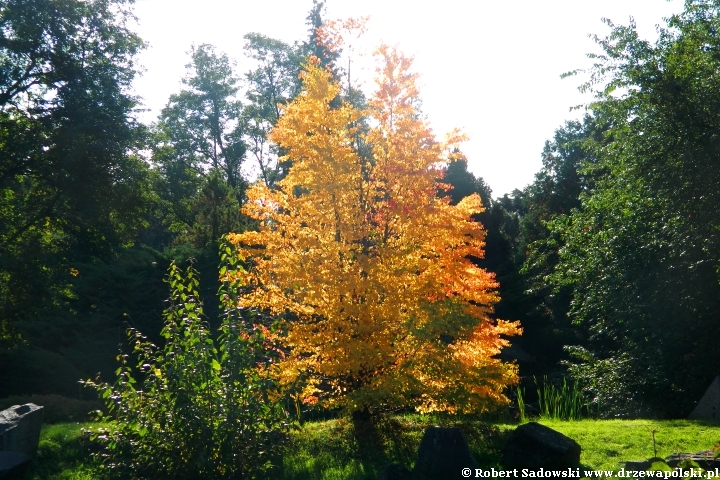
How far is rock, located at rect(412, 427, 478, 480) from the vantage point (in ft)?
22.8

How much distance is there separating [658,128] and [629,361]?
5018 mm

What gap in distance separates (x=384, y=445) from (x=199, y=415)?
2.89 meters

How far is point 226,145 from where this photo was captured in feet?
137

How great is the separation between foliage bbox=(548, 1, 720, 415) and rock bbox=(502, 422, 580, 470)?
21.3 ft

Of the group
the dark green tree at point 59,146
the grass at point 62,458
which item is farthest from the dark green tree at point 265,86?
the grass at point 62,458

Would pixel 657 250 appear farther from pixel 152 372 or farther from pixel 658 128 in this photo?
pixel 152 372

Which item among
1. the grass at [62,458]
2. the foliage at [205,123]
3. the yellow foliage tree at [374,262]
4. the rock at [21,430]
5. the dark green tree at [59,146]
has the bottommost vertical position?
the grass at [62,458]

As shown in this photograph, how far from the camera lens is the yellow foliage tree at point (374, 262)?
Answer: 8883 mm

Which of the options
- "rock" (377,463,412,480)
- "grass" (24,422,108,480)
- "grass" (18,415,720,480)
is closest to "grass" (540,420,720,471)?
"grass" (18,415,720,480)

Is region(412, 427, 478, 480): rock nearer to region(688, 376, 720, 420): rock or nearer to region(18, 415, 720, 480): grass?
region(18, 415, 720, 480): grass

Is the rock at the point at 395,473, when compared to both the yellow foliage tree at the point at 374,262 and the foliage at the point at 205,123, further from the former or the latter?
the foliage at the point at 205,123

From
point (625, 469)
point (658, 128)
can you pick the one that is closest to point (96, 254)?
point (658, 128)

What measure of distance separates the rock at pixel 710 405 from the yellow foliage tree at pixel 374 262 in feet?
15.2

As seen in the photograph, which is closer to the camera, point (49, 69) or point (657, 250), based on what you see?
point (657, 250)
